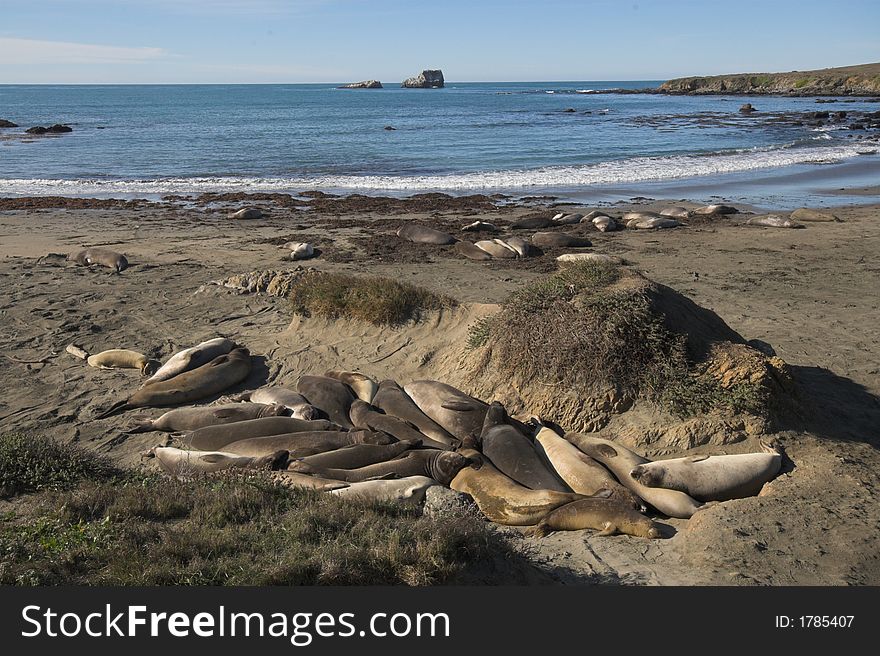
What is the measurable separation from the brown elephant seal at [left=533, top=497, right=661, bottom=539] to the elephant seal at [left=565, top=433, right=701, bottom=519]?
1.38ft

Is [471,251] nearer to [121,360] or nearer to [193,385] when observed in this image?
[121,360]

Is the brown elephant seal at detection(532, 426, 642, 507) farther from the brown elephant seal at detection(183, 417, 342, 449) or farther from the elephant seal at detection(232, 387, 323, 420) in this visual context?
the elephant seal at detection(232, 387, 323, 420)

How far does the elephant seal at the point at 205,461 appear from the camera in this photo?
620 cm

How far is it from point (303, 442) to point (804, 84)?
117m

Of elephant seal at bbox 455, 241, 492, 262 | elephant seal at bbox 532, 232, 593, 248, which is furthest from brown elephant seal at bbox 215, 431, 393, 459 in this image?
elephant seal at bbox 532, 232, 593, 248

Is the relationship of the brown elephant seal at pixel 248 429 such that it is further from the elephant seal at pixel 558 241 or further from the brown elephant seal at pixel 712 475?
the elephant seal at pixel 558 241

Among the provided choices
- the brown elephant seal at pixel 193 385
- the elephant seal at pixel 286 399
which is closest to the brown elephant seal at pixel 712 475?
the elephant seal at pixel 286 399

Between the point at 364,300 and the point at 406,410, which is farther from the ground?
the point at 364,300

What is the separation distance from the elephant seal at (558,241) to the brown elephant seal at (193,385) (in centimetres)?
868

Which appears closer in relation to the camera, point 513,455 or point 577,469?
point 577,469

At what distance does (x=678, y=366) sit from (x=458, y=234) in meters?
10.8

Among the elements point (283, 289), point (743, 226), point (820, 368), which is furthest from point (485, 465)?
point (743, 226)

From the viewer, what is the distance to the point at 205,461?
6.41 meters

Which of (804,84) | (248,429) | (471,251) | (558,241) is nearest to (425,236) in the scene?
(471,251)
